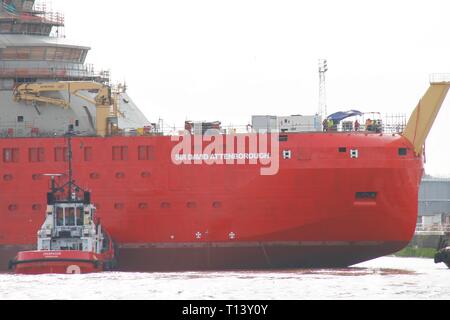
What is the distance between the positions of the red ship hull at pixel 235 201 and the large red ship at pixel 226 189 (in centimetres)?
4

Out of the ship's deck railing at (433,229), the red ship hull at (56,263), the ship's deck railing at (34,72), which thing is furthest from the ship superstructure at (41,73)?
the ship's deck railing at (433,229)

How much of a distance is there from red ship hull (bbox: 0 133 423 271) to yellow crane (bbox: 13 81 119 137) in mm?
1392

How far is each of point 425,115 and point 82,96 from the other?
50.5ft

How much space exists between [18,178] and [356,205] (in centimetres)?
1486

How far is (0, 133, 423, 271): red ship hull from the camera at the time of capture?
251 feet

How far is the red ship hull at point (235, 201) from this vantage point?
76.5 meters

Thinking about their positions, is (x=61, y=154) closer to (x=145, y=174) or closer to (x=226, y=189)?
(x=145, y=174)
